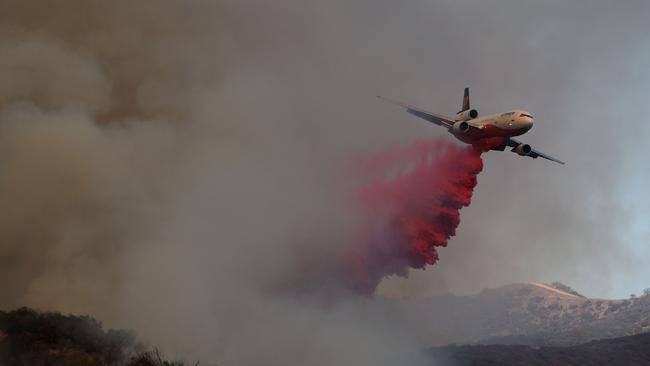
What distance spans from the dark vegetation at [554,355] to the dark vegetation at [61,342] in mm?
49851

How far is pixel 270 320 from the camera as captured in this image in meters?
68.9

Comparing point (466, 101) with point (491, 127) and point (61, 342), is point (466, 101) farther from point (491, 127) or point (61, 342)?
point (61, 342)

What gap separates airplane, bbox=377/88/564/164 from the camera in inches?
2199

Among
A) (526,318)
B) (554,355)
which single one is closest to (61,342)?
(554,355)

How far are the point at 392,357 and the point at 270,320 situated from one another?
17770 millimetres

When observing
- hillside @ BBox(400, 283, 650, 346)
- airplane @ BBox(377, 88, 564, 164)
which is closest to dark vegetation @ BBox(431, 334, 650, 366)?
hillside @ BBox(400, 283, 650, 346)

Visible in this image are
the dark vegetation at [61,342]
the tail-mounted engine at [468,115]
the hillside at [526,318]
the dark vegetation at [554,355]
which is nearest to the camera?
the dark vegetation at [61,342]

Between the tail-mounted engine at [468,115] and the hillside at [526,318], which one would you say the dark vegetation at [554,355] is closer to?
the hillside at [526,318]

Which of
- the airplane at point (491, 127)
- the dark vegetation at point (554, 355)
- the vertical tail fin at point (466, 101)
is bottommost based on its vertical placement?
the dark vegetation at point (554, 355)

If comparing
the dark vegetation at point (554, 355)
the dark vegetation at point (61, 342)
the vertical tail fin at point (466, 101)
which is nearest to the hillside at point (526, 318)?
the dark vegetation at point (554, 355)

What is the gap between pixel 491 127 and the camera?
A: 57438 millimetres

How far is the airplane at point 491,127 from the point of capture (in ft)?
183

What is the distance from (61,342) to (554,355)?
8154cm

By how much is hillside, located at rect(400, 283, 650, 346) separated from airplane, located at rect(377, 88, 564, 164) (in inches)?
3238
